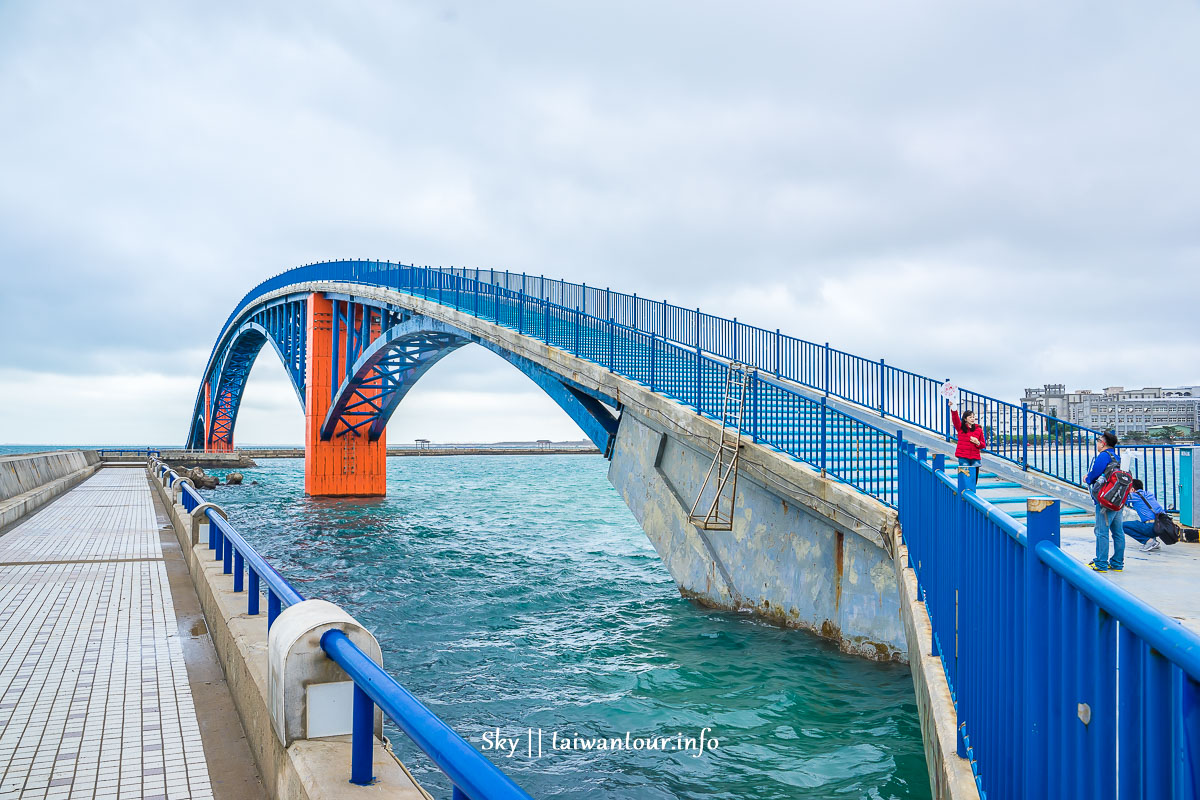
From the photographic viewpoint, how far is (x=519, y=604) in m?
14.0

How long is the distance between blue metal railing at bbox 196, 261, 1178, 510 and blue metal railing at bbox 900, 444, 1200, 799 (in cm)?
624

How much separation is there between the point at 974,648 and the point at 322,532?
2418 cm

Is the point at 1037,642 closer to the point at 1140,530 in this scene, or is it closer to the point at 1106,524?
the point at 1106,524

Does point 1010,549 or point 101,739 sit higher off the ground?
point 1010,549

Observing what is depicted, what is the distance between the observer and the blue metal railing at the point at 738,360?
40.2 feet

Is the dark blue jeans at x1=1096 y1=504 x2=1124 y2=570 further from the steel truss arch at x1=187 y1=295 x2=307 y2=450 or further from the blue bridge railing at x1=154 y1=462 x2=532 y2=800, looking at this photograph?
the steel truss arch at x1=187 y1=295 x2=307 y2=450

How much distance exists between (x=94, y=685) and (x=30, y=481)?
75.7 ft

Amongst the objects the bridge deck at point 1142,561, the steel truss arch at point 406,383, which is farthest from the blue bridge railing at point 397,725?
the steel truss arch at point 406,383

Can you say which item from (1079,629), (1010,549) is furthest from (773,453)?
(1079,629)

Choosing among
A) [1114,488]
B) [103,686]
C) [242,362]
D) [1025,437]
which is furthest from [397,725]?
[242,362]

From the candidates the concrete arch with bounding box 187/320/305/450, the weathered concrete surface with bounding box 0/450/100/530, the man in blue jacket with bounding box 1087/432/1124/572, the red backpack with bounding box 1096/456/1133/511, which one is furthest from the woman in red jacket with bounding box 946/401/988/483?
the concrete arch with bounding box 187/320/305/450

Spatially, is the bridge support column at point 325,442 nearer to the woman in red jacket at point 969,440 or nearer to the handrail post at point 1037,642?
the woman in red jacket at point 969,440

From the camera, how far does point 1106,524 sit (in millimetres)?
7750

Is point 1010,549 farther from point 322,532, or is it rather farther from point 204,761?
point 322,532
